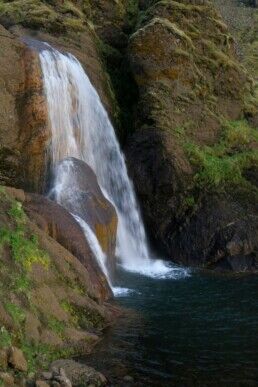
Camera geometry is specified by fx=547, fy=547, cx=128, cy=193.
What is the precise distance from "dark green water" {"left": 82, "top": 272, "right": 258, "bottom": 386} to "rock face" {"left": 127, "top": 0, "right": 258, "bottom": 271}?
410 cm

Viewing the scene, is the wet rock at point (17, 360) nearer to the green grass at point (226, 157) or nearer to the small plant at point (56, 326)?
the small plant at point (56, 326)

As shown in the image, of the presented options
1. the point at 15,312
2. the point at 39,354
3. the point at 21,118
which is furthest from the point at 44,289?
the point at 21,118

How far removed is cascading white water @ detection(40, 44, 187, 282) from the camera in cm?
1853

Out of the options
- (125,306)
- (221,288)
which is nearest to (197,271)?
(221,288)

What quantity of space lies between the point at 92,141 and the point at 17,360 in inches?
528

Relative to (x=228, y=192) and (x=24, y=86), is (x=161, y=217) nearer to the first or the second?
(x=228, y=192)

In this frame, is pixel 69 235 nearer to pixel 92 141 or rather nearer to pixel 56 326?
pixel 56 326

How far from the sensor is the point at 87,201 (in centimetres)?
1584

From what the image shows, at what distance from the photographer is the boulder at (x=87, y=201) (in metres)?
15.4

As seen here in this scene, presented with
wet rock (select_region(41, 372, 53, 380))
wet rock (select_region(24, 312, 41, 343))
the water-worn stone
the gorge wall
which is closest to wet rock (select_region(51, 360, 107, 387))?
wet rock (select_region(41, 372, 53, 380))

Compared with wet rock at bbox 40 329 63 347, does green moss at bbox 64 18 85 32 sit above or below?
above

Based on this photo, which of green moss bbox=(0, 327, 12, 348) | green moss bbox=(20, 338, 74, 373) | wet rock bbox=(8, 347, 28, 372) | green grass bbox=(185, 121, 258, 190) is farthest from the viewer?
green grass bbox=(185, 121, 258, 190)

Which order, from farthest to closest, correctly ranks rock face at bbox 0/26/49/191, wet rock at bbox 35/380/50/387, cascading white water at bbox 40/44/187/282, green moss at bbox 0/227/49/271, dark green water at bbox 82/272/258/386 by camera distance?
1. cascading white water at bbox 40/44/187/282
2. rock face at bbox 0/26/49/191
3. green moss at bbox 0/227/49/271
4. dark green water at bbox 82/272/258/386
5. wet rock at bbox 35/380/50/387

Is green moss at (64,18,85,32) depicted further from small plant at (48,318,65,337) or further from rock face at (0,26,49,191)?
small plant at (48,318,65,337)
